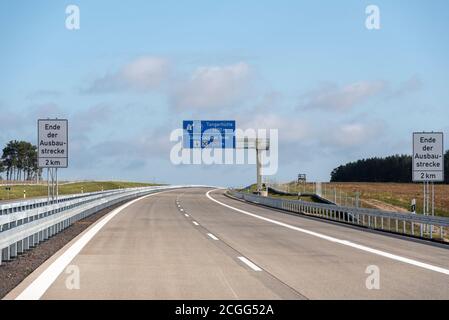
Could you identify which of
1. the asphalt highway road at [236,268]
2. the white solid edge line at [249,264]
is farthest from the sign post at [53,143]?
the white solid edge line at [249,264]

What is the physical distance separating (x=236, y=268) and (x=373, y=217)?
27881 millimetres

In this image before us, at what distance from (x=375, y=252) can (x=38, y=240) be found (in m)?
9.04

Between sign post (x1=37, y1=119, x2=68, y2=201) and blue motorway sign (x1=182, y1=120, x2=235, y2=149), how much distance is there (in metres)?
39.6

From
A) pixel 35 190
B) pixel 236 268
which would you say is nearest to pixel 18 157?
pixel 35 190

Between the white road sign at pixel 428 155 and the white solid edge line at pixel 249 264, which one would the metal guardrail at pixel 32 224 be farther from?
the white road sign at pixel 428 155

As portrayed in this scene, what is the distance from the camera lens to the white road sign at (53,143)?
86.8 feet

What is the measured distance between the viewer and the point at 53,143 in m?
26.7

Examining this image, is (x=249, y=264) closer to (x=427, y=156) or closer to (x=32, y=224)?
(x=32, y=224)

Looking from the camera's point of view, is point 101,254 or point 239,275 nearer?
point 239,275

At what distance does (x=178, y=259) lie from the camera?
15.6 metres

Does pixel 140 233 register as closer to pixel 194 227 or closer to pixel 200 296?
pixel 194 227

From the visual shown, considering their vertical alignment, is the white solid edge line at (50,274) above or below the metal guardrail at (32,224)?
below

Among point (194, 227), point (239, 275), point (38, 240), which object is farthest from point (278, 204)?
point (239, 275)

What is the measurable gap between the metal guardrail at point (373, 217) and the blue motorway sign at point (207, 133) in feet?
20.8
